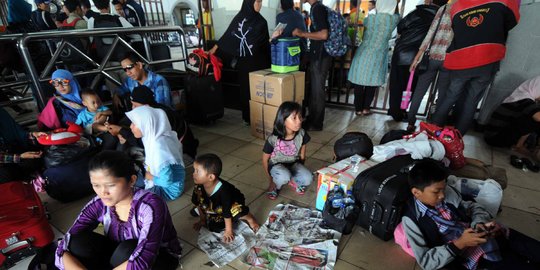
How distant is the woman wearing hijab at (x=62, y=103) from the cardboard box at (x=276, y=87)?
1.88 m

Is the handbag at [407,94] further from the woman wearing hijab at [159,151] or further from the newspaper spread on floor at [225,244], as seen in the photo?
the woman wearing hijab at [159,151]

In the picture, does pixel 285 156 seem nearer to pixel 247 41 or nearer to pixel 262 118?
pixel 262 118

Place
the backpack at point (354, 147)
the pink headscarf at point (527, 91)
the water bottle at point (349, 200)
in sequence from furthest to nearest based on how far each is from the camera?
1. the pink headscarf at point (527, 91)
2. the backpack at point (354, 147)
3. the water bottle at point (349, 200)

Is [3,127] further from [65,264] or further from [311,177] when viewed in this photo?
[311,177]

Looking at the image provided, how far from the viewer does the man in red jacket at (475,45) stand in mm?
2525

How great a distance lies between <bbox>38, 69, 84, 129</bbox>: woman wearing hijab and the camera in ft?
8.46

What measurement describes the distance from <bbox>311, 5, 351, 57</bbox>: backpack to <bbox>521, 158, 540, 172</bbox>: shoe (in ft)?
7.44

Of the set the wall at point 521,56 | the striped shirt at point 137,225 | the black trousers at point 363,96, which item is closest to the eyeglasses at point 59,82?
the striped shirt at point 137,225

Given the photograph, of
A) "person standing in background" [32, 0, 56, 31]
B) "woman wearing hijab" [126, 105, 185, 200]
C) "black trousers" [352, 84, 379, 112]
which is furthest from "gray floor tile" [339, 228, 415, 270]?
"person standing in background" [32, 0, 56, 31]

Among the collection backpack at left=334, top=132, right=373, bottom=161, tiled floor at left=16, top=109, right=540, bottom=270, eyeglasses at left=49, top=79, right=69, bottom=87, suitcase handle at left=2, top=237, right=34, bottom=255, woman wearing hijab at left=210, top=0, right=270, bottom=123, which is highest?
woman wearing hijab at left=210, top=0, right=270, bottom=123

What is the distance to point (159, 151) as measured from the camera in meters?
2.19

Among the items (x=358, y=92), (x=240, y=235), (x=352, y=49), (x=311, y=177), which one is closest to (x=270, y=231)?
(x=240, y=235)

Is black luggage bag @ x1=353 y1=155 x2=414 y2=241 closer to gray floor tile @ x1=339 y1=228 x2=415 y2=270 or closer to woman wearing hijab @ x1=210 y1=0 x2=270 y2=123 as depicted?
gray floor tile @ x1=339 y1=228 x2=415 y2=270

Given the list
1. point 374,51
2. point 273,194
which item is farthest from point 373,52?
point 273,194
